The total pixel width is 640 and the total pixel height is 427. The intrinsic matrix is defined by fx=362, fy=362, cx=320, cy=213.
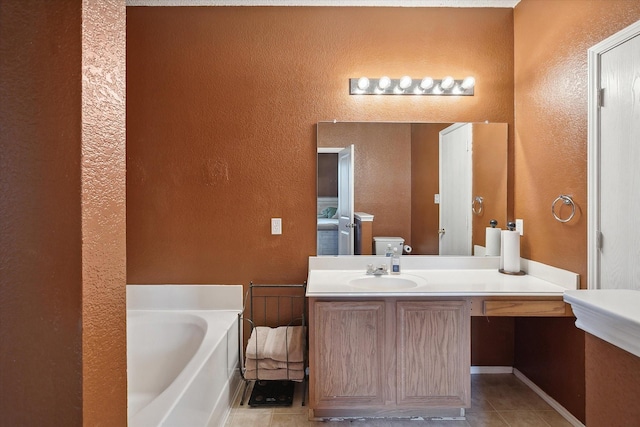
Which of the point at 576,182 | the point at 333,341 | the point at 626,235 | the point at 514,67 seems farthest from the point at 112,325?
the point at 514,67

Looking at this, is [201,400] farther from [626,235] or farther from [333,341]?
[626,235]

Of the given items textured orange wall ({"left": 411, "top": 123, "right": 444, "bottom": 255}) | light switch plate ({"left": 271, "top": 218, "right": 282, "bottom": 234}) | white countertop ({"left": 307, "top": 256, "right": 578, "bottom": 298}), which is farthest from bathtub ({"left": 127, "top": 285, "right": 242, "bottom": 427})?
textured orange wall ({"left": 411, "top": 123, "right": 444, "bottom": 255})

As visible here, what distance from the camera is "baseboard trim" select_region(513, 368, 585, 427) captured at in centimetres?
200

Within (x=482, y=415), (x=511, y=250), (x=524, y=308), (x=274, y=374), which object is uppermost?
(x=511, y=250)

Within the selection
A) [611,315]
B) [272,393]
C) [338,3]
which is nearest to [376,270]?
[272,393]

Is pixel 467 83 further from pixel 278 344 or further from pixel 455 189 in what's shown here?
pixel 278 344

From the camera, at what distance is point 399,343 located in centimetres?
193

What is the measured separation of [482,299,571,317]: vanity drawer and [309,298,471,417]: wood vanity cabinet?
0.12 meters

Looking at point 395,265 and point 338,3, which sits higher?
point 338,3

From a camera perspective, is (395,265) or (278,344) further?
(395,265)

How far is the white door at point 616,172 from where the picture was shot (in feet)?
5.24

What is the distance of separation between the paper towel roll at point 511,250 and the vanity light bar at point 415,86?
0.98m

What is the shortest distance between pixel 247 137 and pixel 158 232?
0.88 metres

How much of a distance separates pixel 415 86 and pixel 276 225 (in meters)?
1.32
